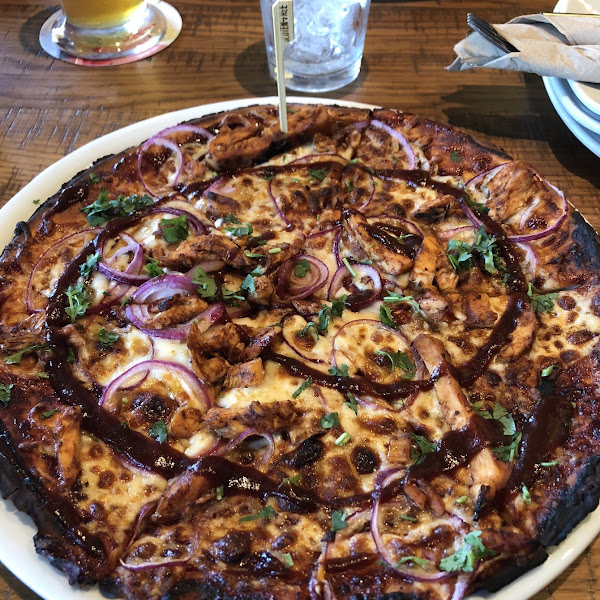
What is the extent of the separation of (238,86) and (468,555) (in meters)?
3.73

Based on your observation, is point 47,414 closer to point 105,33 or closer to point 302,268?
point 302,268

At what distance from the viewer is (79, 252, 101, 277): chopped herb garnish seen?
2.74m

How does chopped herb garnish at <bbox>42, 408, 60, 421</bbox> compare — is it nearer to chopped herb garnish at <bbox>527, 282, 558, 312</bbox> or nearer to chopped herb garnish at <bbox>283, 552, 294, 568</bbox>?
chopped herb garnish at <bbox>283, 552, 294, 568</bbox>

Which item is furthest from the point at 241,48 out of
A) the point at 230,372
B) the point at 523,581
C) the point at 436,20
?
the point at 523,581

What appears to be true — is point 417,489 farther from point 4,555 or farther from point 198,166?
point 198,166

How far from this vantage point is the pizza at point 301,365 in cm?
203

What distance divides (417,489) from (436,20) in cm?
442

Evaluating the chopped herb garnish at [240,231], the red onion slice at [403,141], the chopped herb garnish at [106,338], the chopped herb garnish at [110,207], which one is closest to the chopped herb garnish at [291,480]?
the chopped herb garnish at [106,338]

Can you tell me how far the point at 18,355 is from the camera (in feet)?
8.07

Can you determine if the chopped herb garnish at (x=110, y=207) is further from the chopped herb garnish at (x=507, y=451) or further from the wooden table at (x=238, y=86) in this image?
the chopped herb garnish at (x=507, y=451)

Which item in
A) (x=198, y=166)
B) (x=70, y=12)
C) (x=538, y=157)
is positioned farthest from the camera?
(x=70, y=12)

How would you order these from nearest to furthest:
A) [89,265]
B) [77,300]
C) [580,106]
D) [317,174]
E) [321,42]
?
[77,300] → [89,265] → [317,174] → [580,106] → [321,42]

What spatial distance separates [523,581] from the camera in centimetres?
203

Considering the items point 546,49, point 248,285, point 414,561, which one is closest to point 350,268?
point 248,285
